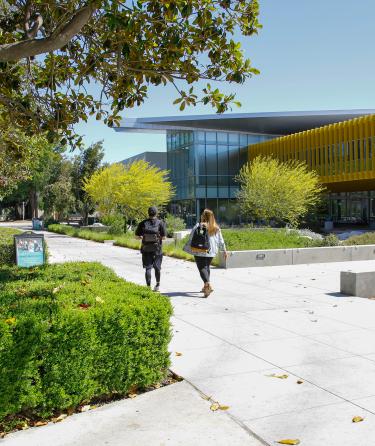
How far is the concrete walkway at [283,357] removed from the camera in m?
4.01

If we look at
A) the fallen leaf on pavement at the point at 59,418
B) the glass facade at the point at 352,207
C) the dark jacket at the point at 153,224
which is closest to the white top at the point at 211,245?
the dark jacket at the point at 153,224

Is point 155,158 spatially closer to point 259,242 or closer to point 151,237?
point 259,242

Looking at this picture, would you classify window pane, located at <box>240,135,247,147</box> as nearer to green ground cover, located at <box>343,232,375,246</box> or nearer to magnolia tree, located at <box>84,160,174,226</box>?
magnolia tree, located at <box>84,160,174,226</box>

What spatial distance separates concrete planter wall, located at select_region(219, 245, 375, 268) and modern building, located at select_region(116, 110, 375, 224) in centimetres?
2905

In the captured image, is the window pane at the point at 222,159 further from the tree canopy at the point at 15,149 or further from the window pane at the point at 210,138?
the tree canopy at the point at 15,149

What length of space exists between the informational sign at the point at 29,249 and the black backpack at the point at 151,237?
349 centimetres

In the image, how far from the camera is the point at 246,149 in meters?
54.0

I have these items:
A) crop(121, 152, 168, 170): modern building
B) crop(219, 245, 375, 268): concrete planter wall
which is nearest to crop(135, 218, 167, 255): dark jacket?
Result: crop(219, 245, 375, 268): concrete planter wall

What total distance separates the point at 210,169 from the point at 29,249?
40999 mm

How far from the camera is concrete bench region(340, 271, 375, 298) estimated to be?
10102 mm

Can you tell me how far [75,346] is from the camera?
168 inches

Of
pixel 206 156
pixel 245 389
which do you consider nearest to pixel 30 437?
pixel 245 389

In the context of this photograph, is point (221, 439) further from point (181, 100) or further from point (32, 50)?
point (181, 100)

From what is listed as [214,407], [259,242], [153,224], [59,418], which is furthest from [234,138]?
[59,418]
